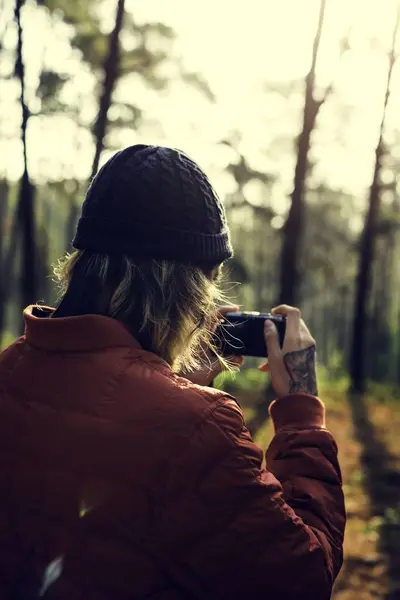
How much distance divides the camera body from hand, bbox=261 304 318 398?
29mm

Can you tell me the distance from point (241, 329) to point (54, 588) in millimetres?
1035

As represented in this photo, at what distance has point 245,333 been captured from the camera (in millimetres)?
2258

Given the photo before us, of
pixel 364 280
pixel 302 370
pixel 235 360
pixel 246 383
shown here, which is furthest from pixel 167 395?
pixel 364 280

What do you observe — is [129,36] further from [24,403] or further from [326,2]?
[24,403]

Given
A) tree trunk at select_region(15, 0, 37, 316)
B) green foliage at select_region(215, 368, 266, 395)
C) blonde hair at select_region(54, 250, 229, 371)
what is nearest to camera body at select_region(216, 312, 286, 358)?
blonde hair at select_region(54, 250, 229, 371)

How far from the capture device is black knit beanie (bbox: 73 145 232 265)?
1.71m

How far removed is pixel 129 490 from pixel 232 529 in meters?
0.24

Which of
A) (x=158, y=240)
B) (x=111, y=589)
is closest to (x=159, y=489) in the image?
(x=111, y=589)

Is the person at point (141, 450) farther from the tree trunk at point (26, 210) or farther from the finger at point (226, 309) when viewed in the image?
the tree trunk at point (26, 210)

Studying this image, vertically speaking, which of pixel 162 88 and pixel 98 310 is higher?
pixel 162 88

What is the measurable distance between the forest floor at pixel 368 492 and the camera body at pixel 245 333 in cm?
353

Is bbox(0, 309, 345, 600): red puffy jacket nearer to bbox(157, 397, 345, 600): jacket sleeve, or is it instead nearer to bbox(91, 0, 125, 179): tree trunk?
bbox(157, 397, 345, 600): jacket sleeve

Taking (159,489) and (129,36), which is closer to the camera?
(159,489)

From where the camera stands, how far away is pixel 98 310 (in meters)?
1.69
